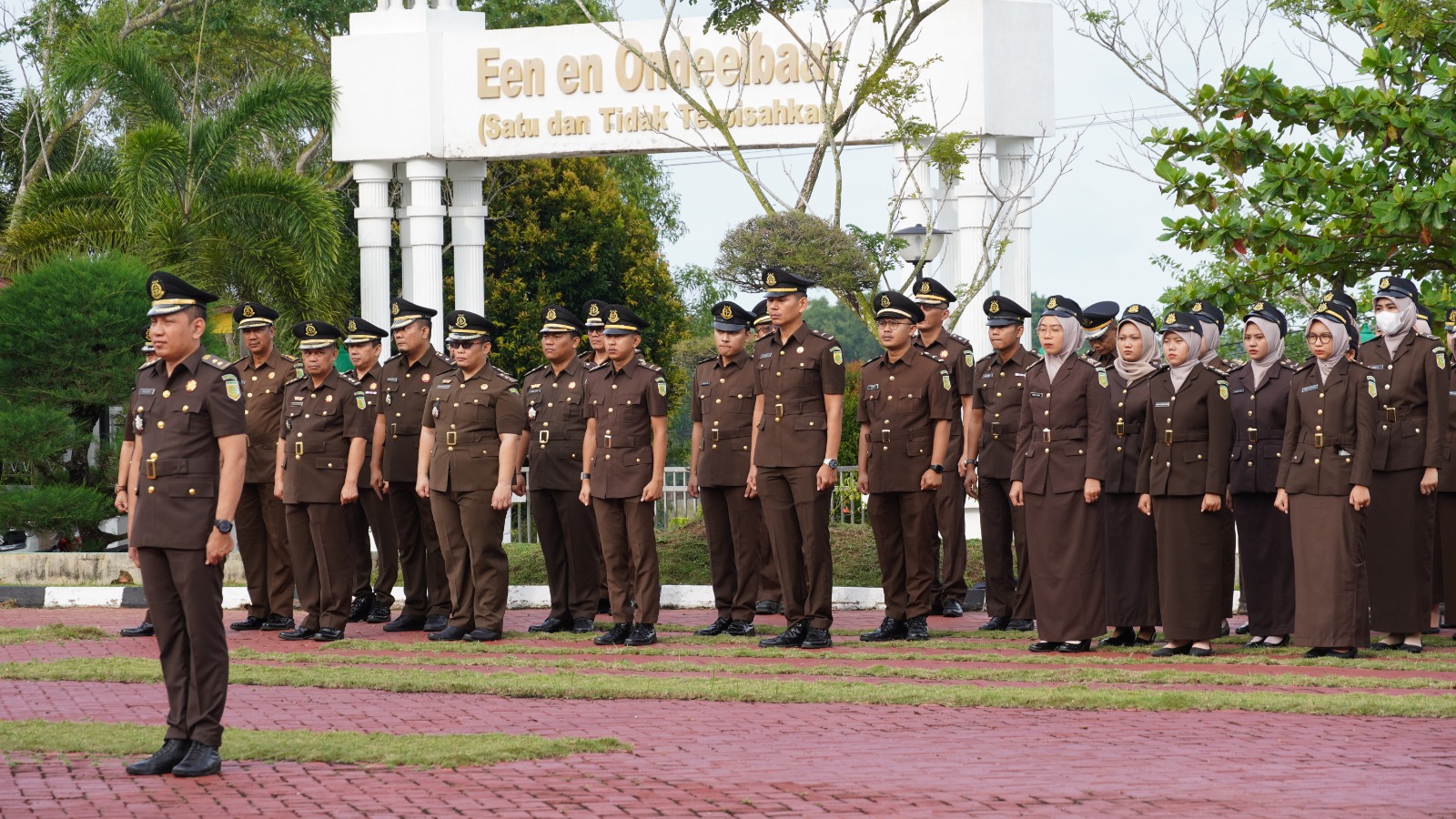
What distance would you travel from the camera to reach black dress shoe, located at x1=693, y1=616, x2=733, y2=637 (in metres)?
11.8

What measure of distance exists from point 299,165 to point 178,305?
2518 cm

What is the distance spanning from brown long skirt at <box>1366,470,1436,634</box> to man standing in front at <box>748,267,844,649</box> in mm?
3064

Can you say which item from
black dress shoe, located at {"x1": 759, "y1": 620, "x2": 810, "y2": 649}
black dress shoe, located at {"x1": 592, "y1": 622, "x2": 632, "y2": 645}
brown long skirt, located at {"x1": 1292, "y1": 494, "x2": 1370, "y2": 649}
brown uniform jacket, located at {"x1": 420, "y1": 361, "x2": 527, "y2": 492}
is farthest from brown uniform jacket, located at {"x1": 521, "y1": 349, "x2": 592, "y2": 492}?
brown long skirt, located at {"x1": 1292, "y1": 494, "x2": 1370, "y2": 649}

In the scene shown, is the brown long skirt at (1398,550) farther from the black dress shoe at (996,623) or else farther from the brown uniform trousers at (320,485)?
the brown uniform trousers at (320,485)

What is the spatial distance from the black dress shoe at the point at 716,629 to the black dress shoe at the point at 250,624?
3.07 metres

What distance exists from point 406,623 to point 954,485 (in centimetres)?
374

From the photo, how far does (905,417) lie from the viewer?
11.5 meters

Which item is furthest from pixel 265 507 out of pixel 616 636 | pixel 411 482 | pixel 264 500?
pixel 616 636

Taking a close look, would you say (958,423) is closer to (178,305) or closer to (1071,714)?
(1071,714)

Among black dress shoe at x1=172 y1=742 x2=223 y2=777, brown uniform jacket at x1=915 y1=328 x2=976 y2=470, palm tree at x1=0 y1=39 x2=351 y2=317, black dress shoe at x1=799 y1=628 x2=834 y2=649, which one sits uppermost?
palm tree at x1=0 y1=39 x2=351 y2=317

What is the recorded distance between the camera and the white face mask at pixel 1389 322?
35.0ft

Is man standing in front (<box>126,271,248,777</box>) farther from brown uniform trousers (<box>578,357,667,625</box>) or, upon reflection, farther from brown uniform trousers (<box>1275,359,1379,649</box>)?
brown uniform trousers (<box>1275,359,1379,649</box>)

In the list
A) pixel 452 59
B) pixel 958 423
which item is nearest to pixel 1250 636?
pixel 958 423

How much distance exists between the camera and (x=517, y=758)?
290 inches
